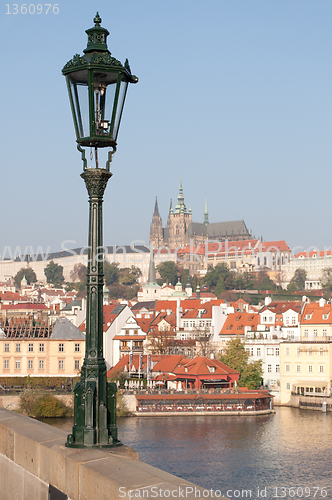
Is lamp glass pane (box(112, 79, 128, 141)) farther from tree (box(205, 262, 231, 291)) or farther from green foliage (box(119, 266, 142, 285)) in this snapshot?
green foliage (box(119, 266, 142, 285))

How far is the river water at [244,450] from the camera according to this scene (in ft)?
89.5

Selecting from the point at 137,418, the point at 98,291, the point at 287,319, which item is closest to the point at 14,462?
the point at 98,291

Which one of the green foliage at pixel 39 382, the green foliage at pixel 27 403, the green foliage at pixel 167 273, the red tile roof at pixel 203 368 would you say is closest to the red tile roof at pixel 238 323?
the red tile roof at pixel 203 368

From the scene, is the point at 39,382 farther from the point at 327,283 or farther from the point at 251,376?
the point at 327,283

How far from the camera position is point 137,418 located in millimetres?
45969

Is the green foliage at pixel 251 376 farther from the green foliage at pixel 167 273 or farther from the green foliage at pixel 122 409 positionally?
the green foliage at pixel 167 273

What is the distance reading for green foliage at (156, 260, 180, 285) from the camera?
7111 inches

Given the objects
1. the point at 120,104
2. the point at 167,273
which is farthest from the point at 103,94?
the point at 167,273

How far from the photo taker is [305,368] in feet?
179

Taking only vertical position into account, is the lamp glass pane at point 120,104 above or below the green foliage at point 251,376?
above

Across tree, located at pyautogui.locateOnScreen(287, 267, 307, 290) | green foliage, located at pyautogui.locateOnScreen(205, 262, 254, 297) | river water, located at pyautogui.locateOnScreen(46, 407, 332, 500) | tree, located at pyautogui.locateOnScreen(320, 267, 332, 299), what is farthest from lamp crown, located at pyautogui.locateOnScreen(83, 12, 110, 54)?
tree, located at pyautogui.locateOnScreen(287, 267, 307, 290)

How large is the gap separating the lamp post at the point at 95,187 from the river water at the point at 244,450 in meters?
20.0

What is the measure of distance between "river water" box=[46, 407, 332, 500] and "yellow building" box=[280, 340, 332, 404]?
5150 millimetres

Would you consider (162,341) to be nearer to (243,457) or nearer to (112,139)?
(243,457)
